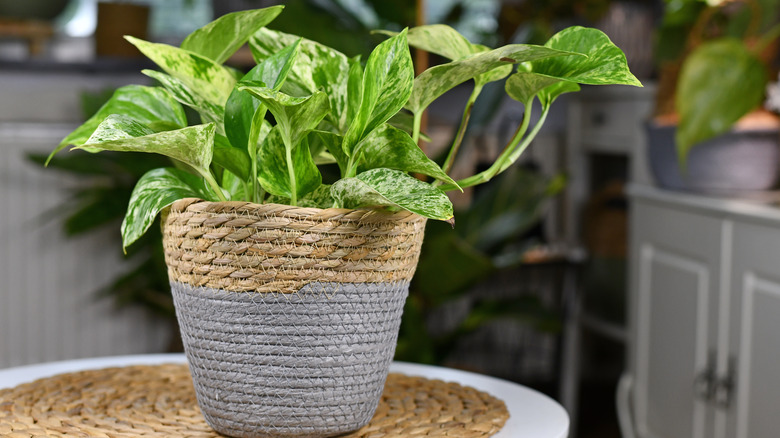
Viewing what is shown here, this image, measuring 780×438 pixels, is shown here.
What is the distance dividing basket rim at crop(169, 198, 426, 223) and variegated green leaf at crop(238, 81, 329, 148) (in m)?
0.04

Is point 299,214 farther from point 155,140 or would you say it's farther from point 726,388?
point 726,388

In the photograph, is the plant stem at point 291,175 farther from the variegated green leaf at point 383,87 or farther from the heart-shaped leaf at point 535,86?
the heart-shaped leaf at point 535,86

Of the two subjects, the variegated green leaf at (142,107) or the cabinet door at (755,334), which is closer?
the variegated green leaf at (142,107)

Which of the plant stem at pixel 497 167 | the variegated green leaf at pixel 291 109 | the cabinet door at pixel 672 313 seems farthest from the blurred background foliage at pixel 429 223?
the variegated green leaf at pixel 291 109

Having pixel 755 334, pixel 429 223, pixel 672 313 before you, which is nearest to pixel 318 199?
pixel 755 334

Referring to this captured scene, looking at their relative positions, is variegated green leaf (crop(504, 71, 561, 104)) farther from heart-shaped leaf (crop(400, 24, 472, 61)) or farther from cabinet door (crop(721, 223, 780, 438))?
cabinet door (crop(721, 223, 780, 438))

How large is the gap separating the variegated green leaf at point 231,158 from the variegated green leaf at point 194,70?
33mm

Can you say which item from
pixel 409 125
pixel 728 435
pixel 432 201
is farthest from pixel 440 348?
pixel 432 201

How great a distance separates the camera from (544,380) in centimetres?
207

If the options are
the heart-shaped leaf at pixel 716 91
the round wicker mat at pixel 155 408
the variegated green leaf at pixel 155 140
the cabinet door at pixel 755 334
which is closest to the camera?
the variegated green leaf at pixel 155 140

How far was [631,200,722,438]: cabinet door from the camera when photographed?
1356 mm

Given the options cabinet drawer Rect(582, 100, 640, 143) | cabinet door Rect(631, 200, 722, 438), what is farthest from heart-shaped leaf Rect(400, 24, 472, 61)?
cabinet drawer Rect(582, 100, 640, 143)

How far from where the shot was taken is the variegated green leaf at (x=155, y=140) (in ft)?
1.40

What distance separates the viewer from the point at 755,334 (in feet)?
3.95
